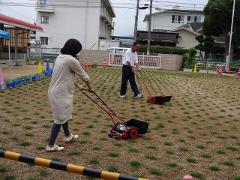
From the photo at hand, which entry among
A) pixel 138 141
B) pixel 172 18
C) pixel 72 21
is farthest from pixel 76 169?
pixel 172 18

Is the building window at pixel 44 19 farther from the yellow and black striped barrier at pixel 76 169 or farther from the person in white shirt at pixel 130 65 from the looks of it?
the yellow and black striped barrier at pixel 76 169

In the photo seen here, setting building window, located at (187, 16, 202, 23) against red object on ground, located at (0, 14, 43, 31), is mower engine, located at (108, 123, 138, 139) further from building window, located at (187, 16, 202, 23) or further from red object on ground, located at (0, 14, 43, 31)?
building window, located at (187, 16, 202, 23)

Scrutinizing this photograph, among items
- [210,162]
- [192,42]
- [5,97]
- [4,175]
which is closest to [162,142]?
[210,162]

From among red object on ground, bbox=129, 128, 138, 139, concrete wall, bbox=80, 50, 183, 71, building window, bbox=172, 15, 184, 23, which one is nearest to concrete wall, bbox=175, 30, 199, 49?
building window, bbox=172, 15, 184, 23

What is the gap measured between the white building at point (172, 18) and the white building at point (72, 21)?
15553 millimetres

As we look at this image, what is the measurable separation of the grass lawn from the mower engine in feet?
0.40

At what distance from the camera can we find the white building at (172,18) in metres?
63.1

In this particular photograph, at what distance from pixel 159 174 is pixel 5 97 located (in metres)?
7.01

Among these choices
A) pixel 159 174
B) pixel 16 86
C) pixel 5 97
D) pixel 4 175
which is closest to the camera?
pixel 4 175

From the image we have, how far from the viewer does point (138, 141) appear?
674 centimetres

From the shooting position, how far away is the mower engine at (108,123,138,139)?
22.2 ft

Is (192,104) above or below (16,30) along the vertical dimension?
below

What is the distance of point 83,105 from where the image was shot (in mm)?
10320

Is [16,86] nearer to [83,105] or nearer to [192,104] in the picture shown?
[83,105]
